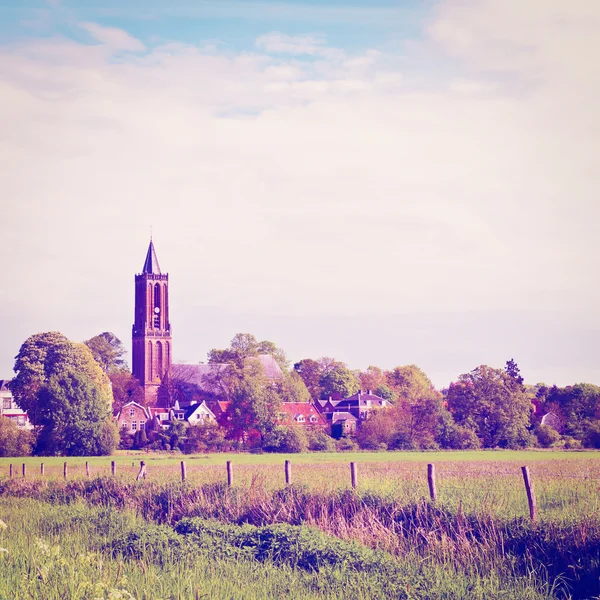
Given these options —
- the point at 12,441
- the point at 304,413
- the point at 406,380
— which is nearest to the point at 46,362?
the point at 12,441

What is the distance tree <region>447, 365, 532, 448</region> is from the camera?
275 feet

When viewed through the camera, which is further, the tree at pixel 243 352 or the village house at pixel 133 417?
the tree at pixel 243 352

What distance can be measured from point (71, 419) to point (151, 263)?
70.9 metres

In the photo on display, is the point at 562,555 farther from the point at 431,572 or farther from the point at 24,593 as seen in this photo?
the point at 24,593

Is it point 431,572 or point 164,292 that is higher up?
point 164,292

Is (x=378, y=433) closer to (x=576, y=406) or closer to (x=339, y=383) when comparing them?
(x=576, y=406)

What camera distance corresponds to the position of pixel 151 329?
137m

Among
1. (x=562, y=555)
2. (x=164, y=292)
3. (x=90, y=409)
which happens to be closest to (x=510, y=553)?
(x=562, y=555)

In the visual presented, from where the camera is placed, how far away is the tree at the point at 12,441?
7000 cm

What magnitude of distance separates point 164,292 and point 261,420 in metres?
62.9

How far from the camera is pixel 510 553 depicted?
13.8 metres

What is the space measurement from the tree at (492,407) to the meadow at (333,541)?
6396 centimetres

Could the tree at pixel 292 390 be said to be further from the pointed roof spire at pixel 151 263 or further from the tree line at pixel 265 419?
the pointed roof spire at pixel 151 263

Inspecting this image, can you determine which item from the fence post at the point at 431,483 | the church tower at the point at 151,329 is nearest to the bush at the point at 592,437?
the fence post at the point at 431,483
